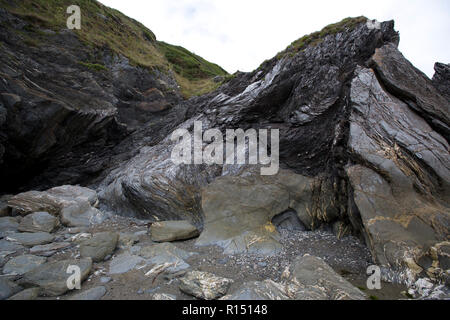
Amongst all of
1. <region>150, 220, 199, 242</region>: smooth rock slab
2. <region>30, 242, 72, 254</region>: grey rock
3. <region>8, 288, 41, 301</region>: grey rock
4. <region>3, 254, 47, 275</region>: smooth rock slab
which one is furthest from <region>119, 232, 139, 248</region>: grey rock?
<region>8, 288, 41, 301</region>: grey rock

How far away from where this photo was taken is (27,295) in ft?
19.2

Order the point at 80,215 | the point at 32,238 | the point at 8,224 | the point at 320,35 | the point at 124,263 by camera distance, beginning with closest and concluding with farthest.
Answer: the point at 124,263
the point at 32,238
the point at 8,224
the point at 80,215
the point at 320,35

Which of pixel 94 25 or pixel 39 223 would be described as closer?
pixel 39 223

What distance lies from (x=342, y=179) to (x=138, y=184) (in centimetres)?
1078

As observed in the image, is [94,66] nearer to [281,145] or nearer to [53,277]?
[281,145]

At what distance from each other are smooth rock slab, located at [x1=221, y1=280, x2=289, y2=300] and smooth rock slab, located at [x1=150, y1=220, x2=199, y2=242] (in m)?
4.67

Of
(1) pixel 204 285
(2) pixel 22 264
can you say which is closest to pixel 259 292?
(1) pixel 204 285

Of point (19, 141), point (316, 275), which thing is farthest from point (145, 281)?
point (19, 141)

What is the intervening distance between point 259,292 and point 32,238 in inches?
383

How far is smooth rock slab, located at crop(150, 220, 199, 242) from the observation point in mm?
9906

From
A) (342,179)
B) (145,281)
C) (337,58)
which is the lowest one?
(145,281)

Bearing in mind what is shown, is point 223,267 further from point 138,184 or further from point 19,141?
point 19,141

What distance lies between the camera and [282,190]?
1130cm

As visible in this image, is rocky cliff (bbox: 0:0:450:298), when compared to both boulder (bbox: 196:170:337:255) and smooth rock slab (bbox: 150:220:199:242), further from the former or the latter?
smooth rock slab (bbox: 150:220:199:242)
